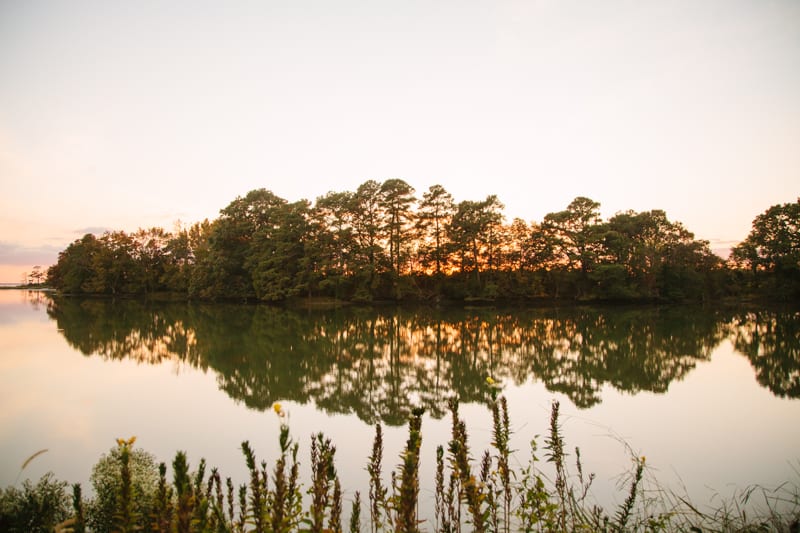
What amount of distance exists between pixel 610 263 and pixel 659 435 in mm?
36287

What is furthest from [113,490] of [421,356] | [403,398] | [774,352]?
[774,352]

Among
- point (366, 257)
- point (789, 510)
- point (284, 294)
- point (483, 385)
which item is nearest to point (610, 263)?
point (366, 257)

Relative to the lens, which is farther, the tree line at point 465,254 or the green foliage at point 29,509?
the tree line at point 465,254

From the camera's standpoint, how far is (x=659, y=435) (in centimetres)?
605

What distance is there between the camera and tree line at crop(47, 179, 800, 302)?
38.4 m

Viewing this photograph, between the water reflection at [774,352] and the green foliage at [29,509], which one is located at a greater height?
the green foliage at [29,509]

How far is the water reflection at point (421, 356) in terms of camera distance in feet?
27.8

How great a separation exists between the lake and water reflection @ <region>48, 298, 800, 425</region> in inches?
3.0

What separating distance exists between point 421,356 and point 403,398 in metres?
4.60

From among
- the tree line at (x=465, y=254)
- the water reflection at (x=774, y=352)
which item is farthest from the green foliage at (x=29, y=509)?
the tree line at (x=465, y=254)

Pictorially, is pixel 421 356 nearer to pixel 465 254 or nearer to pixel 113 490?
pixel 113 490

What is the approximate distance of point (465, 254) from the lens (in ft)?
131

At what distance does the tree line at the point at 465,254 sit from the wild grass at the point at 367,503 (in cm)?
3393

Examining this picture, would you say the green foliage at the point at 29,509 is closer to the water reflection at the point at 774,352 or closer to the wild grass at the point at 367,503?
the wild grass at the point at 367,503
